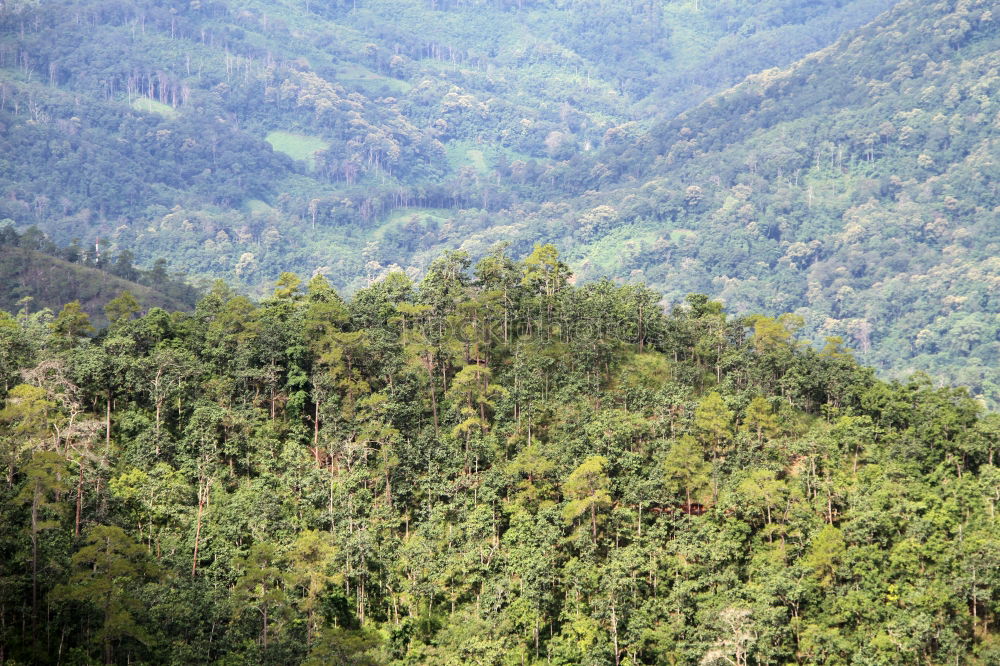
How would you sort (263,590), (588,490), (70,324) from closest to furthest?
(263,590) → (588,490) → (70,324)

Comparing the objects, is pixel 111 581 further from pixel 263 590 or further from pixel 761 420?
pixel 761 420

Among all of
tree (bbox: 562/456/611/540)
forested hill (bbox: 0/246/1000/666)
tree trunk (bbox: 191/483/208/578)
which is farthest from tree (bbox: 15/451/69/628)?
tree (bbox: 562/456/611/540)

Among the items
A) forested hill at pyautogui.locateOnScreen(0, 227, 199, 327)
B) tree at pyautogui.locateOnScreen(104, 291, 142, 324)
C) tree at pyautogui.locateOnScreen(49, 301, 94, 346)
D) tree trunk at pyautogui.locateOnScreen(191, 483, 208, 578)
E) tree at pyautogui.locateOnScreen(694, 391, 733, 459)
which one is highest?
forested hill at pyautogui.locateOnScreen(0, 227, 199, 327)

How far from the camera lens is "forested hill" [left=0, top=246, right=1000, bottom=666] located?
1705 inches

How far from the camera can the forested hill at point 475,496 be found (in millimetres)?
43312

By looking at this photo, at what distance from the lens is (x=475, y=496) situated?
51.2 m

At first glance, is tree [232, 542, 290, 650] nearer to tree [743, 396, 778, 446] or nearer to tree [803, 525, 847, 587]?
tree [803, 525, 847, 587]

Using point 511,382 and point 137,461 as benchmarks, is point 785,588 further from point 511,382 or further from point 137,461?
point 137,461

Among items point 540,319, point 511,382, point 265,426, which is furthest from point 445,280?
point 265,426

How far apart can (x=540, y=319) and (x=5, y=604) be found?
1311 inches

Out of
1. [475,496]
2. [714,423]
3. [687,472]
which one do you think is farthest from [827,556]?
[475,496]

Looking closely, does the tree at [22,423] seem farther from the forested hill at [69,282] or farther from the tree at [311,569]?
the forested hill at [69,282]

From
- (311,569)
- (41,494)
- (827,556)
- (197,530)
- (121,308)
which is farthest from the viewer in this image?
(121,308)

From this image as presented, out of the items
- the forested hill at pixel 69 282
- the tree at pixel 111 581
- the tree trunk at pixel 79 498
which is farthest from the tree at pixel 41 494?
the forested hill at pixel 69 282
